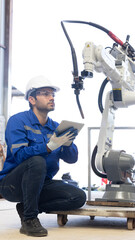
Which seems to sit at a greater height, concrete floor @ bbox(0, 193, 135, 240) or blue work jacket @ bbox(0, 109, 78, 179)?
blue work jacket @ bbox(0, 109, 78, 179)

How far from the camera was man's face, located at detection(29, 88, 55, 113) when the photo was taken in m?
2.37

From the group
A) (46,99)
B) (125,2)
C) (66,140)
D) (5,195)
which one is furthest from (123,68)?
(125,2)

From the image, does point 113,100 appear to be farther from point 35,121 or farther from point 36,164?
point 36,164

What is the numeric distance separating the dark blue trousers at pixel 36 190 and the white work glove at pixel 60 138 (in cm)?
9

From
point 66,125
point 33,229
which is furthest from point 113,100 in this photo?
point 33,229

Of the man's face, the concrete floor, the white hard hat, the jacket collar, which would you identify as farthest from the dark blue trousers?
the white hard hat

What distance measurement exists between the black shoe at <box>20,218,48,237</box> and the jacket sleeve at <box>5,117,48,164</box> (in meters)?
0.33

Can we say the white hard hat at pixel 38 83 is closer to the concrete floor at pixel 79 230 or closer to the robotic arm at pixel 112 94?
the robotic arm at pixel 112 94

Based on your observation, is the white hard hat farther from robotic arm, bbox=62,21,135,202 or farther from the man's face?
robotic arm, bbox=62,21,135,202

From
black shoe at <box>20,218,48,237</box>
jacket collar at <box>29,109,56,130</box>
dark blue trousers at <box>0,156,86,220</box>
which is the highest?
jacket collar at <box>29,109,56,130</box>

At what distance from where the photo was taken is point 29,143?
87.5 inches

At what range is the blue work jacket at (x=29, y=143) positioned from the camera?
2081 mm

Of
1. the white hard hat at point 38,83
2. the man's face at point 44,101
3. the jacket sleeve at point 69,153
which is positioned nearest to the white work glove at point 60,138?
the jacket sleeve at point 69,153

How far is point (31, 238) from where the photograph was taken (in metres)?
1.88
